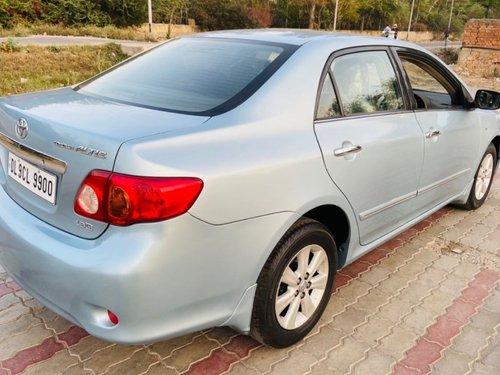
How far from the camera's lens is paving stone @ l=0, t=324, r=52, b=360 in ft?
7.87

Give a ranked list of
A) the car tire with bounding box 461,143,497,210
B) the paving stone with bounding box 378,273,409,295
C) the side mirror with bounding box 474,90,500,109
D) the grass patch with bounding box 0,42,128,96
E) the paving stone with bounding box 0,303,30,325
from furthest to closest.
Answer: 1. the grass patch with bounding box 0,42,128,96
2. the car tire with bounding box 461,143,497,210
3. the side mirror with bounding box 474,90,500,109
4. the paving stone with bounding box 378,273,409,295
5. the paving stone with bounding box 0,303,30,325

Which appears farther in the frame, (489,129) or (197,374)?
(489,129)

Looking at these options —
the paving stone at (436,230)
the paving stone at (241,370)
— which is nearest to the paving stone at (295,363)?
the paving stone at (241,370)

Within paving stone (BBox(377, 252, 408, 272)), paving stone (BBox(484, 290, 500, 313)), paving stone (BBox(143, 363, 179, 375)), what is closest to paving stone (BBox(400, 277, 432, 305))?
paving stone (BBox(377, 252, 408, 272))

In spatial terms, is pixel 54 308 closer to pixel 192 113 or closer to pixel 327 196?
pixel 192 113

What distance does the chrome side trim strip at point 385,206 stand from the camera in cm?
274

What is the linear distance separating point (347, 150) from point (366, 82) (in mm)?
591

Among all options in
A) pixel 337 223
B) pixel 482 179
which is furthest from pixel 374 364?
pixel 482 179

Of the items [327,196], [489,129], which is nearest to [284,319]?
[327,196]

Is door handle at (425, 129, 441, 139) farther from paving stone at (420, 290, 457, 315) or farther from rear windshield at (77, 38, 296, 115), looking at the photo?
rear windshield at (77, 38, 296, 115)

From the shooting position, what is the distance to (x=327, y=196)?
2363 millimetres

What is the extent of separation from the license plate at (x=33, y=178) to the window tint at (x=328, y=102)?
1285mm

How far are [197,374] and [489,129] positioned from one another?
3.31 m

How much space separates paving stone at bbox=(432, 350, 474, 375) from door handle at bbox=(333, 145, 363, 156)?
1154 millimetres
